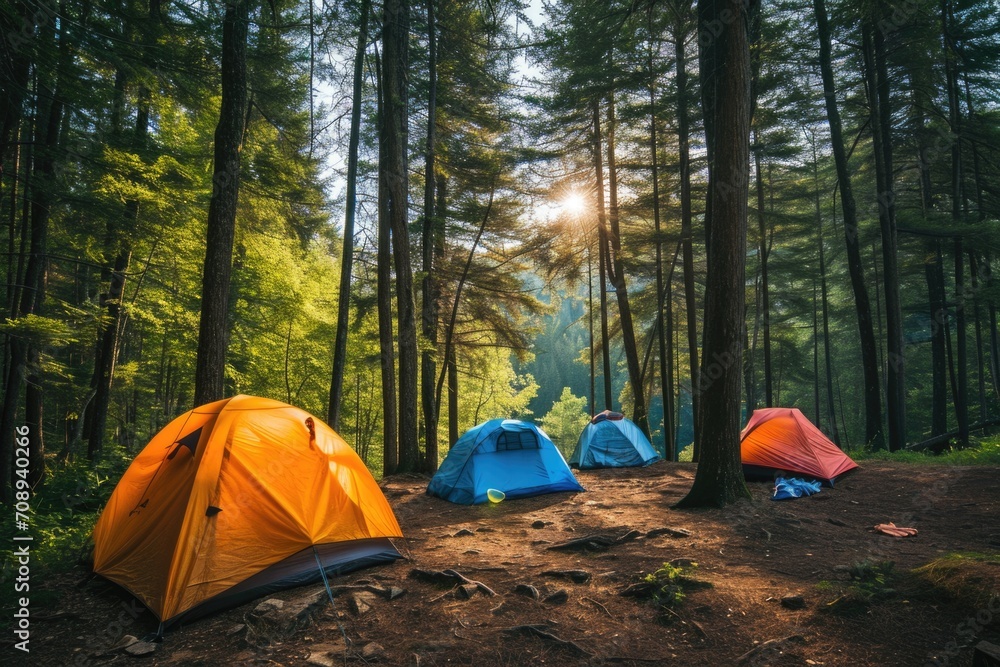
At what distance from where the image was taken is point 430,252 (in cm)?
1260

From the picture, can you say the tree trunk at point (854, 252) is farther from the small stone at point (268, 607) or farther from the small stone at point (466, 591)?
the small stone at point (268, 607)

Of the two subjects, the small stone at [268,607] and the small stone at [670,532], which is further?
the small stone at [670,532]

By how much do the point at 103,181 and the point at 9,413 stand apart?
4.56 metres

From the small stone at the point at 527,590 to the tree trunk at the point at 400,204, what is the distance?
21.6 ft

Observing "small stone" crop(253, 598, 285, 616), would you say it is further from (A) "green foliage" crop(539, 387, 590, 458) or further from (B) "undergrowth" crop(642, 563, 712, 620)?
(A) "green foliage" crop(539, 387, 590, 458)

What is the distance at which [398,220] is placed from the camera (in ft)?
35.1

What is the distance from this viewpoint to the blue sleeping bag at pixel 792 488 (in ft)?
25.2

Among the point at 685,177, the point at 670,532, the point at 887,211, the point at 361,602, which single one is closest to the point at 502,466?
the point at 670,532

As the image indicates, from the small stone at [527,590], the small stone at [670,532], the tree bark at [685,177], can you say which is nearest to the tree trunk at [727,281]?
the small stone at [670,532]

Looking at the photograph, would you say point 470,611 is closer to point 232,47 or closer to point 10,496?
point 232,47

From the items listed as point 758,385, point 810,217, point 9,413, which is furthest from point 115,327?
point 758,385

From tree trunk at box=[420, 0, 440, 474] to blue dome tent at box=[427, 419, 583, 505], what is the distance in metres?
2.65

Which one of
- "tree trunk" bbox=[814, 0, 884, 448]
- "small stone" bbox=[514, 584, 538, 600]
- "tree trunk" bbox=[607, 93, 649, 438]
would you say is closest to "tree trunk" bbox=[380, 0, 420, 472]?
"small stone" bbox=[514, 584, 538, 600]

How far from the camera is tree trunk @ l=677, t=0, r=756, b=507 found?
675cm
